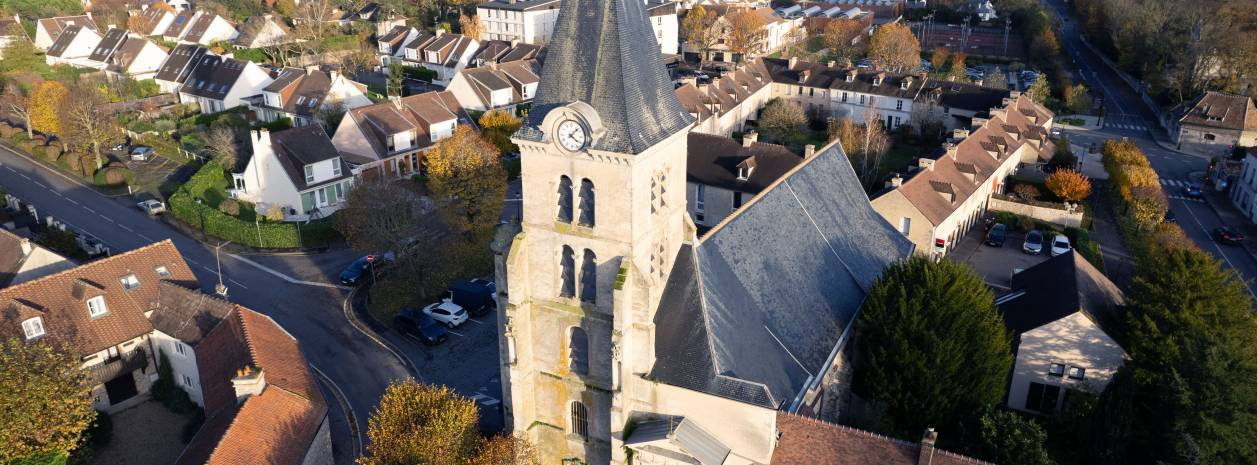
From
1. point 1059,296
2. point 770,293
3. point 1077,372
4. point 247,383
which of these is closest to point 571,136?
point 770,293

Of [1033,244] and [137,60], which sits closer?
[1033,244]

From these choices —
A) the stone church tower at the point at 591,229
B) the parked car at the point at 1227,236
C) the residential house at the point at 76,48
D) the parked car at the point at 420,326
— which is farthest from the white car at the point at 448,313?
the residential house at the point at 76,48

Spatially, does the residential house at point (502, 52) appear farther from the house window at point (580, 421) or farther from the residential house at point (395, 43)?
the house window at point (580, 421)

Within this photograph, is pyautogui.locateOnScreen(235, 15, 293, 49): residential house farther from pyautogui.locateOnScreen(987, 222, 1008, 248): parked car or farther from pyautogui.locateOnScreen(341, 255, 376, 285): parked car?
pyautogui.locateOnScreen(987, 222, 1008, 248): parked car

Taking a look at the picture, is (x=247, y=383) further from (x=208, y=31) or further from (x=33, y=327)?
(x=208, y=31)

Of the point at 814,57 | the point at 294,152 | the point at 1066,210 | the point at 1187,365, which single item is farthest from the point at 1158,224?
the point at 814,57

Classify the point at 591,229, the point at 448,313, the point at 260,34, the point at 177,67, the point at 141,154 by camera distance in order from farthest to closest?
the point at 260,34, the point at 177,67, the point at 141,154, the point at 448,313, the point at 591,229

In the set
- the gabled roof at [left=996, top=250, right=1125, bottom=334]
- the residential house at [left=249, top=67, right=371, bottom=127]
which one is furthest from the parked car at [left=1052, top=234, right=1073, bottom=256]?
the residential house at [left=249, top=67, right=371, bottom=127]
